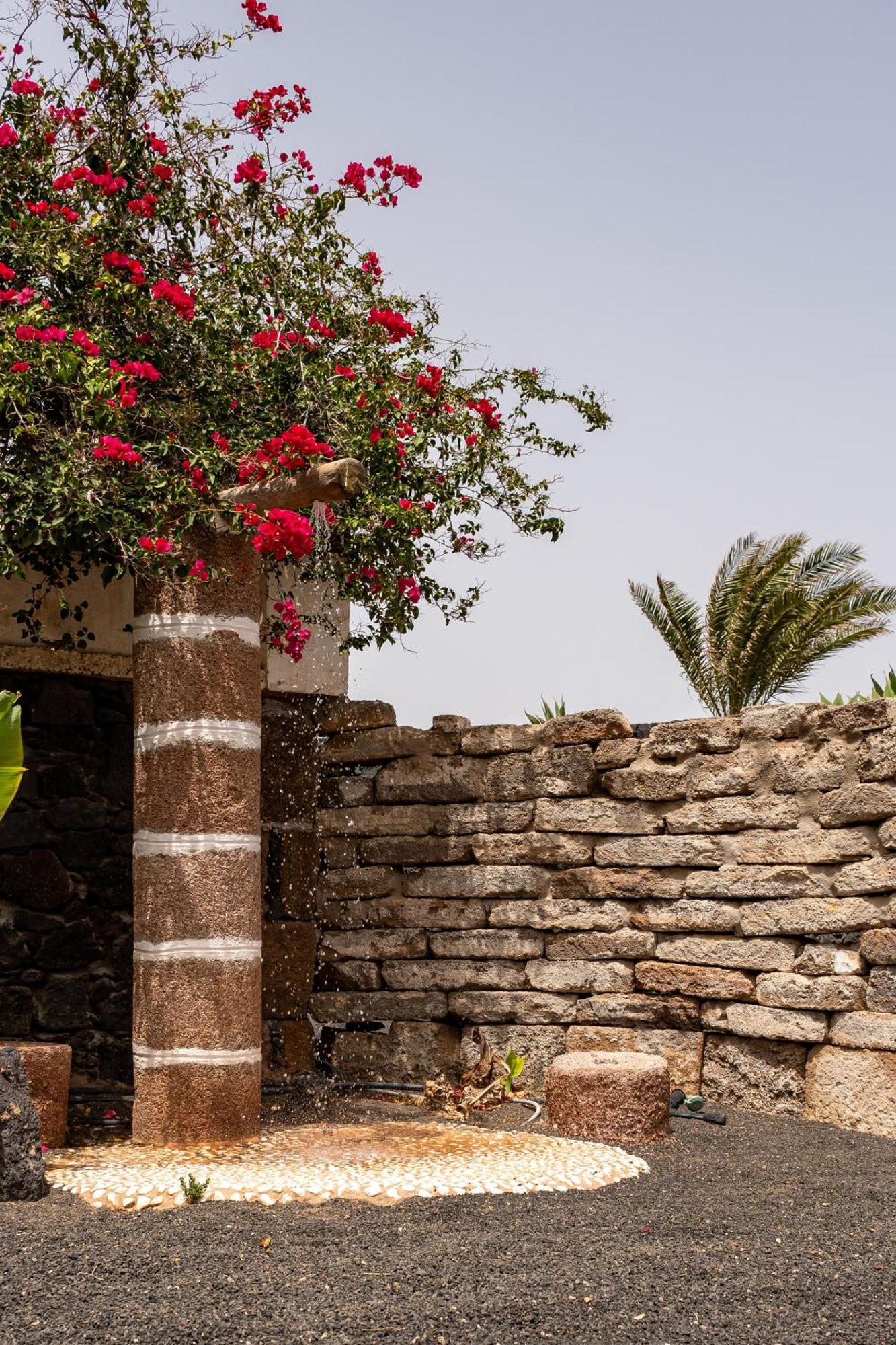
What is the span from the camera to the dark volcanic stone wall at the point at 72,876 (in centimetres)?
729

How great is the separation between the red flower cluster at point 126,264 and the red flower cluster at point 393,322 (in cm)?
116

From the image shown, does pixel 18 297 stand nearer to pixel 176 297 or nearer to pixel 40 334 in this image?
pixel 40 334

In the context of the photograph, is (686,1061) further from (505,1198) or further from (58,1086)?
(58,1086)

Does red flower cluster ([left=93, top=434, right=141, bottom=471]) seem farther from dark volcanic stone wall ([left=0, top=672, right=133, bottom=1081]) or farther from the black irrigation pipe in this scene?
the black irrigation pipe

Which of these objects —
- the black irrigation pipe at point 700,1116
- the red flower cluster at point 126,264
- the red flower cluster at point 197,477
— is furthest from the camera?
the black irrigation pipe at point 700,1116

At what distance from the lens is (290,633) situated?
7.58 m

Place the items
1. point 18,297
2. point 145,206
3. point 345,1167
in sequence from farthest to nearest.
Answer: point 145,206, point 18,297, point 345,1167

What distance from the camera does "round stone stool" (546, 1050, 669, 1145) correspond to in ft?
19.1

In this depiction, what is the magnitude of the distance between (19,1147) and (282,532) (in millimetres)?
2561

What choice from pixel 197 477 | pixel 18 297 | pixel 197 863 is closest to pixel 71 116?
pixel 18 297

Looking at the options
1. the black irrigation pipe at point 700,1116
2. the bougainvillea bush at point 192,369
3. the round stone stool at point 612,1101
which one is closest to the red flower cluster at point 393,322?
the bougainvillea bush at point 192,369

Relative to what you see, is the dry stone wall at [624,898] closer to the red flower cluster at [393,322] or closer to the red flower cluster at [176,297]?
the red flower cluster at [393,322]

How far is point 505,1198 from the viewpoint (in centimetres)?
471

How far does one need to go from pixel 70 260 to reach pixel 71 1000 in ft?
12.9
